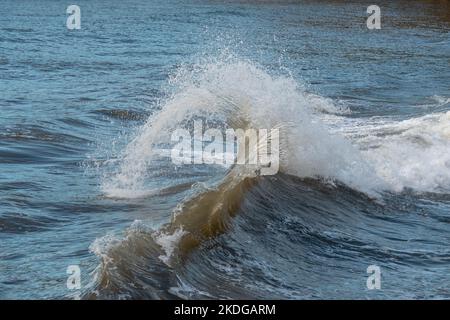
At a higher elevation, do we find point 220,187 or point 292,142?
point 292,142

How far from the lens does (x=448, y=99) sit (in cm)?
2066

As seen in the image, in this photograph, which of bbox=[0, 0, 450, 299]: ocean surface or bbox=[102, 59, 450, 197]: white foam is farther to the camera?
bbox=[102, 59, 450, 197]: white foam

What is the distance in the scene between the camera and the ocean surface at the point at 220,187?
811 centimetres

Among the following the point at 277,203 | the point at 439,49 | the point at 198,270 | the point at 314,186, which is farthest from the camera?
the point at 439,49

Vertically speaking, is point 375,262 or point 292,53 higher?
point 292,53

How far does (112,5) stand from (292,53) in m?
21.9

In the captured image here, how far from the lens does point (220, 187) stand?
10984 mm

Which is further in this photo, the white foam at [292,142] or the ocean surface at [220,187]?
the white foam at [292,142]

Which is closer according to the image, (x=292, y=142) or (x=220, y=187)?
(x=220, y=187)

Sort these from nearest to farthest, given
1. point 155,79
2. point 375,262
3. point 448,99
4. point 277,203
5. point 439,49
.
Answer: point 375,262 < point 277,203 < point 448,99 < point 155,79 < point 439,49

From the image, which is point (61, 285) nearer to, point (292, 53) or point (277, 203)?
point (277, 203)

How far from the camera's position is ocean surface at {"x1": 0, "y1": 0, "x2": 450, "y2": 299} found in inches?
319
